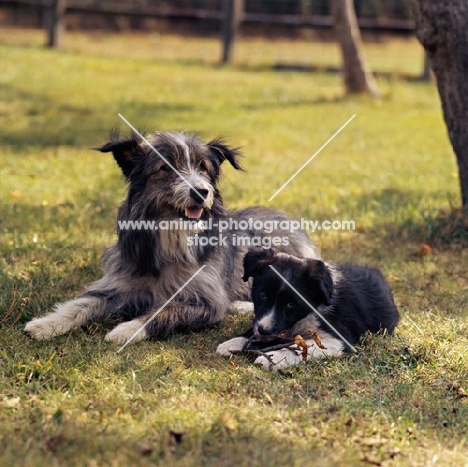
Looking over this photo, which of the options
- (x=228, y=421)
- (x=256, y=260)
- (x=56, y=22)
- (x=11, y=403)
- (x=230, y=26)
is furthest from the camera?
(x=230, y=26)

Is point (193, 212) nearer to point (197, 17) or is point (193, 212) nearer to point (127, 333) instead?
point (127, 333)

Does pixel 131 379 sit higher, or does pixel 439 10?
pixel 439 10

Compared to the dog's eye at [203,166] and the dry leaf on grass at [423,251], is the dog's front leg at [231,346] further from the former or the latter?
the dry leaf on grass at [423,251]

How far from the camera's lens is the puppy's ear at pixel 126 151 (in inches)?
219

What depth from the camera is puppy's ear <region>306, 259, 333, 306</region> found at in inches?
204

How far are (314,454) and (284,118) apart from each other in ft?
39.2

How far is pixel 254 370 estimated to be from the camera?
4867mm

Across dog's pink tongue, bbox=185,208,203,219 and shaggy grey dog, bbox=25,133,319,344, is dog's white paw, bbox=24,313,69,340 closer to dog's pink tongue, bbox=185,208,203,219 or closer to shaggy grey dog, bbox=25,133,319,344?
shaggy grey dog, bbox=25,133,319,344

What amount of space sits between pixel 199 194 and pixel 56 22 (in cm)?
1635

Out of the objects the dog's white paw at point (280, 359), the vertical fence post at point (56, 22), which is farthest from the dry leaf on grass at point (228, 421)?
the vertical fence post at point (56, 22)

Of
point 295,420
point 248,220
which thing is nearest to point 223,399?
point 295,420

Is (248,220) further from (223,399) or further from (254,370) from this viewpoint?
(223,399)

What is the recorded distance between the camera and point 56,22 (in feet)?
66.3

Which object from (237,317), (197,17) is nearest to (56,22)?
(197,17)
